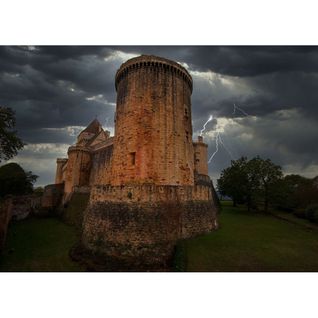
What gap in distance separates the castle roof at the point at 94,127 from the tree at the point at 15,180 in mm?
15030

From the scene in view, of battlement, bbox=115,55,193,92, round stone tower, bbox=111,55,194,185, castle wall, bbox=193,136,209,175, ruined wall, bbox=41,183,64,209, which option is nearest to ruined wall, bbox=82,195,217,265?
round stone tower, bbox=111,55,194,185

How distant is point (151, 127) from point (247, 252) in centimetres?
955

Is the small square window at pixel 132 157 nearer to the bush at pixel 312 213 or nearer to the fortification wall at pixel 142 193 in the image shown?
the fortification wall at pixel 142 193

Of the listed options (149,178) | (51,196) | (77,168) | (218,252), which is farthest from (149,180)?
(51,196)

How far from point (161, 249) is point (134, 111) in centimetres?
937

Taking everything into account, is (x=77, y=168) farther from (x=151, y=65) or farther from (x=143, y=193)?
(x=143, y=193)

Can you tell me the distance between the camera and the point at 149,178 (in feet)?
45.4

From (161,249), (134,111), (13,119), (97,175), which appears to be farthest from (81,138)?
(161,249)

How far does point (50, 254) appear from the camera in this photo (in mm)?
11766

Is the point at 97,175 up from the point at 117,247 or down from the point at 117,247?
up

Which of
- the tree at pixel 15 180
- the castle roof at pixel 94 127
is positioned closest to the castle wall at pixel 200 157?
the castle roof at pixel 94 127

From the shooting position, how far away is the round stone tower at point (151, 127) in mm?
14148

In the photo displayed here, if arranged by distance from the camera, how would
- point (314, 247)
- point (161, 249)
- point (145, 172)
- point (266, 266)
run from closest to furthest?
point (266, 266), point (161, 249), point (314, 247), point (145, 172)

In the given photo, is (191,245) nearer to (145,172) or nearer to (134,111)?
(145,172)
